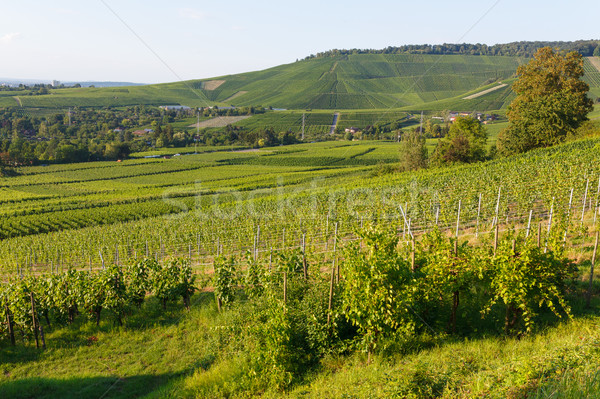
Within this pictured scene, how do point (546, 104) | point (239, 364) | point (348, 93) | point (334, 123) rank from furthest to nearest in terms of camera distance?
point (348, 93) → point (334, 123) → point (546, 104) → point (239, 364)

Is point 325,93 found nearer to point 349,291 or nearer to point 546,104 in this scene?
point 546,104

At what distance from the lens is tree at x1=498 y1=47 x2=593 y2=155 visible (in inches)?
1438

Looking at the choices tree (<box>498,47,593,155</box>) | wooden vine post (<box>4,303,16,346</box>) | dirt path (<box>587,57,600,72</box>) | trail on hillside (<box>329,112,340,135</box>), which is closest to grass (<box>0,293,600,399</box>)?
wooden vine post (<box>4,303,16,346</box>)

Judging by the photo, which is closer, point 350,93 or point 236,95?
point 350,93

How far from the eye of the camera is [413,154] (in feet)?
149

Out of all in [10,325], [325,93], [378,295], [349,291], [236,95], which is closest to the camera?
[378,295]

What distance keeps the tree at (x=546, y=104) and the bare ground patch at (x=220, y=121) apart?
9137 cm

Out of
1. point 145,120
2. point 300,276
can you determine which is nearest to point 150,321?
point 300,276

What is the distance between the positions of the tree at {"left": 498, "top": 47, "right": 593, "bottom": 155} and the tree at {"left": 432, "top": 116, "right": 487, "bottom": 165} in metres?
3.14

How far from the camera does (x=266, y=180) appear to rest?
5822cm

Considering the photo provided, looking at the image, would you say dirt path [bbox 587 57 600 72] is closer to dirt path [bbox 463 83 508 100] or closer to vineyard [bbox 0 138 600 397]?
dirt path [bbox 463 83 508 100]

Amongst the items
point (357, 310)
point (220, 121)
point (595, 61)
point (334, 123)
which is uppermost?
point (595, 61)

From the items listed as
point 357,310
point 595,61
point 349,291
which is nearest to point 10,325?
point 349,291

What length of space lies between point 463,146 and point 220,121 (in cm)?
9879
